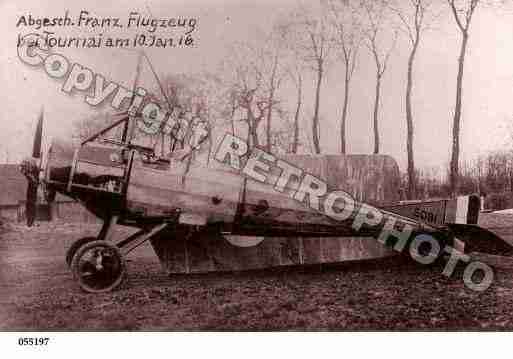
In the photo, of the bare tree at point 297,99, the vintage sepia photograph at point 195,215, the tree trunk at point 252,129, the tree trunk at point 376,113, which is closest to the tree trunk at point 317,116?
the bare tree at point 297,99

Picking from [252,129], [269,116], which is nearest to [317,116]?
[269,116]

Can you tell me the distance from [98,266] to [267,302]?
2.31m

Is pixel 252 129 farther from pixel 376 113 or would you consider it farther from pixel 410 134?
pixel 410 134

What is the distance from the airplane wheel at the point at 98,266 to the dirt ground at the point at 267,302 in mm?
157

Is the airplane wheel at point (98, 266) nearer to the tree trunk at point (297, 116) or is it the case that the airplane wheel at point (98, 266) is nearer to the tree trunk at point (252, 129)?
the tree trunk at point (252, 129)

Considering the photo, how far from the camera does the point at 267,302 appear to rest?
5844mm

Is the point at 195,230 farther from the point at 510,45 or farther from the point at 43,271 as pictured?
the point at 510,45

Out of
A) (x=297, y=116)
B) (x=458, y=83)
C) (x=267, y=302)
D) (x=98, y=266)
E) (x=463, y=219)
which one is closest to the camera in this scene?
(x=267, y=302)

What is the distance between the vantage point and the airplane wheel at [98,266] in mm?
5965

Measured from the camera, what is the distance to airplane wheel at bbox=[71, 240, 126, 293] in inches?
235


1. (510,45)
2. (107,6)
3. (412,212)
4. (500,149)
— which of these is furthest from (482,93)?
(107,6)
